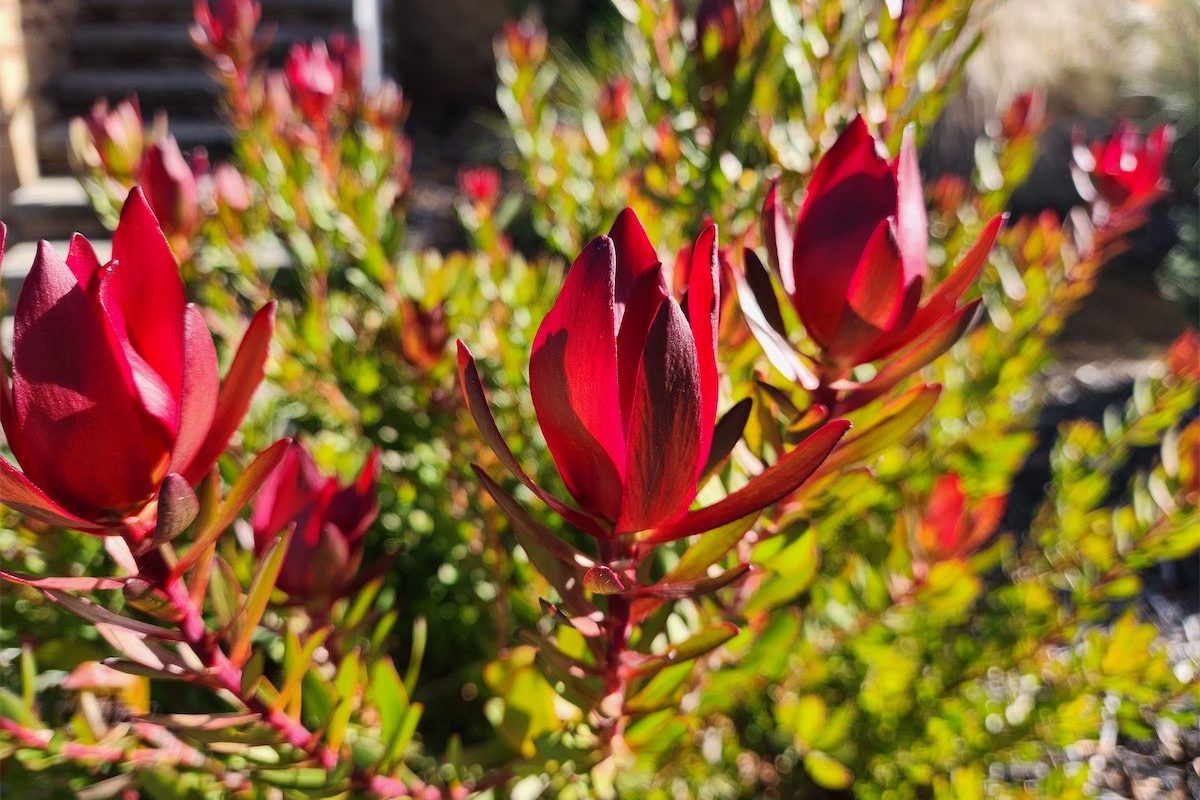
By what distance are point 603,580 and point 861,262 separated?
24cm

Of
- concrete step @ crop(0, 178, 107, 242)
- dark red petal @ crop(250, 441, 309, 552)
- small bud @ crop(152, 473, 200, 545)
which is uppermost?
concrete step @ crop(0, 178, 107, 242)

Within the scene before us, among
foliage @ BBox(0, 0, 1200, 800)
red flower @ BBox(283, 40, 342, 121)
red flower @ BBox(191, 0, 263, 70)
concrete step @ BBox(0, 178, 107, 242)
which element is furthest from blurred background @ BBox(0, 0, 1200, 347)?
foliage @ BBox(0, 0, 1200, 800)

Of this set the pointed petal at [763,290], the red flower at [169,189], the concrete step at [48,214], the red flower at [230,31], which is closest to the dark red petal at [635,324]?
the pointed petal at [763,290]

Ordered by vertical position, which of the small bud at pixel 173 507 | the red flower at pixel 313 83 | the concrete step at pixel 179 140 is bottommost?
the small bud at pixel 173 507

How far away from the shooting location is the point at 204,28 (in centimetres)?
171

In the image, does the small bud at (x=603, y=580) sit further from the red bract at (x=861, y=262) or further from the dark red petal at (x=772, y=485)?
the red bract at (x=861, y=262)

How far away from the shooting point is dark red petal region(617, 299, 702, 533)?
1.24ft

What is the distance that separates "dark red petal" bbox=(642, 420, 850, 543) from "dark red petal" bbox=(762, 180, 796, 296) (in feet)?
0.47

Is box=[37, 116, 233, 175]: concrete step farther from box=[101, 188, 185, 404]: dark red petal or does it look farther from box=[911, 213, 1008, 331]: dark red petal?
box=[911, 213, 1008, 331]: dark red petal

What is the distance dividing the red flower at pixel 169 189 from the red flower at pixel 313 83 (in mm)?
401

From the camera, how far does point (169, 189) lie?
1121 millimetres

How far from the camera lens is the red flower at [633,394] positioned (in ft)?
1.26

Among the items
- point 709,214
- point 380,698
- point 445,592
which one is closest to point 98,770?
point 380,698

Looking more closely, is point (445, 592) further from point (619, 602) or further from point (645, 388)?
point (645, 388)
